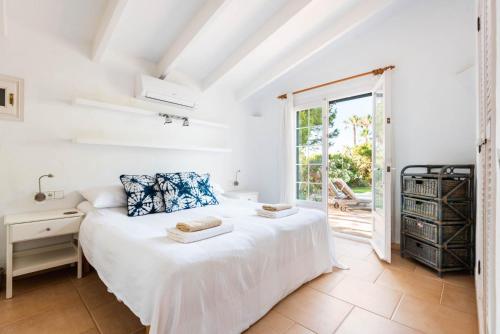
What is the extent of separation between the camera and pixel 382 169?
111 inches

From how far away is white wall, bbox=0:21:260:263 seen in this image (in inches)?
86.6

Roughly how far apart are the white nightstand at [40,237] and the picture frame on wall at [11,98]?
0.93 m

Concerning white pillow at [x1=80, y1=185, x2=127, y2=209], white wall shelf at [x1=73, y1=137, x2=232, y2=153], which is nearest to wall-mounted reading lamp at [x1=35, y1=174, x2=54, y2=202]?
white pillow at [x1=80, y1=185, x2=127, y2=209]

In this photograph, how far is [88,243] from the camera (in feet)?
6.40

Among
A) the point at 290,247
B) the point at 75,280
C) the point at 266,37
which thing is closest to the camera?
the point at 290,247

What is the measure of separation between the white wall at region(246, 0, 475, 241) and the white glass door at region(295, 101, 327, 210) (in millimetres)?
803

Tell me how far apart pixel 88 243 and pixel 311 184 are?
3093 millimetres

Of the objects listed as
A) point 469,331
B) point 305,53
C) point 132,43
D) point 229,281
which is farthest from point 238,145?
point 469,331

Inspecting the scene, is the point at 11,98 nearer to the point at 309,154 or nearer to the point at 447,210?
the point at 309,154

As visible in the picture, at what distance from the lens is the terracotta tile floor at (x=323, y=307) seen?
1563 mm

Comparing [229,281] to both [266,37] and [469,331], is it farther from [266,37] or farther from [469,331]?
[266,37]

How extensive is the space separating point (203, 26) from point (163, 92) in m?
1.03

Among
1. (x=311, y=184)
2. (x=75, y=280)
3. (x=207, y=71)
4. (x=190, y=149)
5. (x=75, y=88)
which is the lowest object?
(x=75, y=280)

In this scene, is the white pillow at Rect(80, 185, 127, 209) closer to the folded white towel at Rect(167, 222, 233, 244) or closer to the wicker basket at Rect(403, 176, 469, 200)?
the folded white towel at Rect(167, 222, 233, 244)
